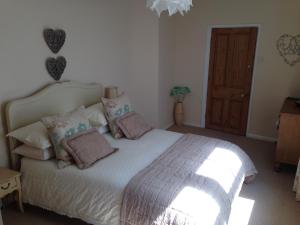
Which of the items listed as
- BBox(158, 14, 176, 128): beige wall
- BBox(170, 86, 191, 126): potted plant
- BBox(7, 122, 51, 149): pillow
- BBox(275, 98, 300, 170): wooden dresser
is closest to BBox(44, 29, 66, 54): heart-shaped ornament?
BBox(7, 122, 51, 149): pillow

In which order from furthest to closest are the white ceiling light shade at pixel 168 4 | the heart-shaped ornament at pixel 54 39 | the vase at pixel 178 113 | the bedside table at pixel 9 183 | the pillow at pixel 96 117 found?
the vase at pixel 178 113 < the pillow at pixel 96 117 < the heart-shaped ornament at pixel 54 39 < the bedside table at pixel 9 183 < the white ceiling light shade at pixel 168 4

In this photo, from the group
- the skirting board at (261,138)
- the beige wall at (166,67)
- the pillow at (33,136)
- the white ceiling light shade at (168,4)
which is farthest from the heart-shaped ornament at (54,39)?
the skirting board at (261,138)

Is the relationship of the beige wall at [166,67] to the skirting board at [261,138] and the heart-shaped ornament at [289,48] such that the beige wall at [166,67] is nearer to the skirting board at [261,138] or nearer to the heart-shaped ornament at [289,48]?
the skirting board at [261,138]

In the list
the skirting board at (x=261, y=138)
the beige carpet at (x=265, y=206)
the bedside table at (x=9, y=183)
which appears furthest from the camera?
the skirting board at (x=261, y=138)

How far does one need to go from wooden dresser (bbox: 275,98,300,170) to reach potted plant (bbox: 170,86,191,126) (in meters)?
1.97

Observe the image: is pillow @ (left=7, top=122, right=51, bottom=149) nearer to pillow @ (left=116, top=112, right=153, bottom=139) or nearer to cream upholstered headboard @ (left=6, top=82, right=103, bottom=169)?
cream upholstered headboard @ (left=6, top=82, right=103, bottom=169)

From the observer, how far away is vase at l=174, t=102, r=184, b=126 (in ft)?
16.7

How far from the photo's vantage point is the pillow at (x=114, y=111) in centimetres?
310

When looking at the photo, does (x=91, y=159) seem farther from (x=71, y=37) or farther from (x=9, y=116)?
(x=71, y=37)

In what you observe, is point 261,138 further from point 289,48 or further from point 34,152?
point 34,152

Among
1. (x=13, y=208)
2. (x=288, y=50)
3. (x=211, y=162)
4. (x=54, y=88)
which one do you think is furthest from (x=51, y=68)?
(x=288, y=50)

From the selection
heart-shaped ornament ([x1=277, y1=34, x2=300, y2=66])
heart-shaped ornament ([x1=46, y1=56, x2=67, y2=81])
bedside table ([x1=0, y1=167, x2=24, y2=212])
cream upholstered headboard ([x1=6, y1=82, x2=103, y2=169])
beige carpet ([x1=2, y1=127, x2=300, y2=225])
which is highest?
heart-shaped ornament ([x1=277, y1=34, x2=300, y2=66])

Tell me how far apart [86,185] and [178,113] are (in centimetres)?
314

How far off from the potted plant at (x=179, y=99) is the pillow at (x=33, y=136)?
2900 mm
